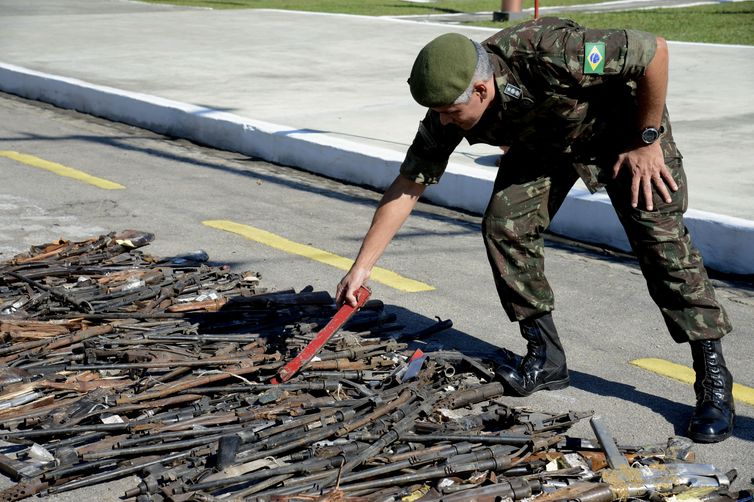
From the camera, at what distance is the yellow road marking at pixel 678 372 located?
473 centimetres

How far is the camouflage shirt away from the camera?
407cm

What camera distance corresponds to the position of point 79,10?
23609 millimetres

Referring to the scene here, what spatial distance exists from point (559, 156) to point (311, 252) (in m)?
2.74

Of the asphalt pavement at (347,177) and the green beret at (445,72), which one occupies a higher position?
the green beret at (445,72)

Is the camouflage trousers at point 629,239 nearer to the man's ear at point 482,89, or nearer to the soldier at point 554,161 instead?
the soldier at point 554,161

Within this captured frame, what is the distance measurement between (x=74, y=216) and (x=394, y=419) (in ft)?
14.2

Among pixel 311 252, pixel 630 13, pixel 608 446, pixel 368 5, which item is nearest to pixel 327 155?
pixel 311 252

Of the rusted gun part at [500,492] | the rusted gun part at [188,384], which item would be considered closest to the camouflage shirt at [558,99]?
the rusted gun part at [188,384]

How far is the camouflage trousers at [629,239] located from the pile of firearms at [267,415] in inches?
17.2

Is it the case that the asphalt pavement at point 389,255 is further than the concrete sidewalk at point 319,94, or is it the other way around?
the concrete sidewalk at point 319,94

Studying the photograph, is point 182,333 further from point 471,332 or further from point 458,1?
point 458,1

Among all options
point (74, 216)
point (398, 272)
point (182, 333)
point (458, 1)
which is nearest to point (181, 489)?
point (182, 333)

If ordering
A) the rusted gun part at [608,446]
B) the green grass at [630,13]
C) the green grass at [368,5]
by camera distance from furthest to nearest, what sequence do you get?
the green grass at [368,5], the green grass at [630,13], the rusted gun part at [608,446]

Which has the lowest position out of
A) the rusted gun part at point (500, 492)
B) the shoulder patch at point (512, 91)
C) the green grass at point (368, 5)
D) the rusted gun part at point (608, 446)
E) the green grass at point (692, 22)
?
the rusted gun part at point (500, 492)
